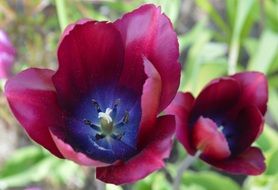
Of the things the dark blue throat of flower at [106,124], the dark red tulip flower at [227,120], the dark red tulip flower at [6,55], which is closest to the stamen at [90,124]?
the dark blue throat of flower at [106,124]

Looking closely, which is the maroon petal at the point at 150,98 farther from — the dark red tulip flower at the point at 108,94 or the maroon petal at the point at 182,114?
the maroon petal at the point at 182,114

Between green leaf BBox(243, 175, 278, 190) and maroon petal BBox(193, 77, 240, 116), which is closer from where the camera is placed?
maroon petal BBox(193, 77, 240, 116)

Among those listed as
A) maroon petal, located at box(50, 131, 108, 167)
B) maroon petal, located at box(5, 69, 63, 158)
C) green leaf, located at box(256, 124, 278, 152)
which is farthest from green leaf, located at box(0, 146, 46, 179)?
maroon petal, located at box(50, 131, 108, 167)

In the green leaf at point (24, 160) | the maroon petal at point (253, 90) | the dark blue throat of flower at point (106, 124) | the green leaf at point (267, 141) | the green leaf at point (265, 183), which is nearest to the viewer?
the dark blue throat of flower at point (106, 124)

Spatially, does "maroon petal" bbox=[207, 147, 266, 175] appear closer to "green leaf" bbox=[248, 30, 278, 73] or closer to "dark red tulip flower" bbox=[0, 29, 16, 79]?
"dark red tulip flower" bbox=[0, 29, 16, 79]

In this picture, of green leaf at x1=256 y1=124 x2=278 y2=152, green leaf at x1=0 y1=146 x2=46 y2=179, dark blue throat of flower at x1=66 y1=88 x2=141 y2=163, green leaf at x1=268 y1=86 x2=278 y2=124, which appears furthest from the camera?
green leaf at x1=268 y1=86 x2=278 y2=124
